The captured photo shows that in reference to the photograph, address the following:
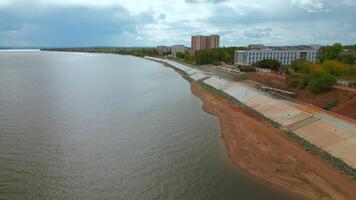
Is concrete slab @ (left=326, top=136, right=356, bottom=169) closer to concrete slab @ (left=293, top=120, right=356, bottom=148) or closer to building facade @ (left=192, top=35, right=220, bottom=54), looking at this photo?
concrete slab @ (left=293, top=120, right=356, bottom=148)

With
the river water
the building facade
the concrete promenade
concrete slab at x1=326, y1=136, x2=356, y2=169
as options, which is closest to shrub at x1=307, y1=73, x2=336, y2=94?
the concrete promenade

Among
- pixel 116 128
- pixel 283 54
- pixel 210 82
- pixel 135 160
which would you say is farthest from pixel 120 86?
pixel 283 54

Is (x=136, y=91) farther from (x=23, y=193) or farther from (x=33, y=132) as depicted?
(x=23, y=193)

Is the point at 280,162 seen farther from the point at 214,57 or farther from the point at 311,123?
the point at 214,57

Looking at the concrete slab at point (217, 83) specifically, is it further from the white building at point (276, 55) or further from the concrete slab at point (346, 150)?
the concrete slab at point (346, 150)

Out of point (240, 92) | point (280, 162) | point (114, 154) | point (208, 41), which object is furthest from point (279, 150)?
point (208, 41)

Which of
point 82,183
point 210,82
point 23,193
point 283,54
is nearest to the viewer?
point 23,193
